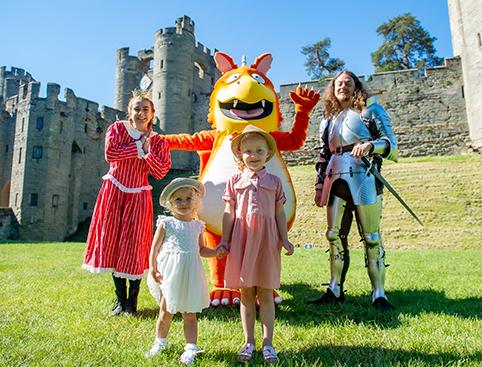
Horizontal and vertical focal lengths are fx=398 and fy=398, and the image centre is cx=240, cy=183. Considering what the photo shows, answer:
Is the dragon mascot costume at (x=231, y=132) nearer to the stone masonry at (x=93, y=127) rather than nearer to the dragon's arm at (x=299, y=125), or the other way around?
the dragon's arm at (x=299, y=125)

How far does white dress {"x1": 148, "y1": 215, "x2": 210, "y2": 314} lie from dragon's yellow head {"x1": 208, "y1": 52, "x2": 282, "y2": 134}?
169 cm

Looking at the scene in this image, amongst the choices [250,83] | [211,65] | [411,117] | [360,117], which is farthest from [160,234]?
[211,65]

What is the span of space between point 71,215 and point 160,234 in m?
24.0

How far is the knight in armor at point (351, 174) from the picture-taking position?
150 inches

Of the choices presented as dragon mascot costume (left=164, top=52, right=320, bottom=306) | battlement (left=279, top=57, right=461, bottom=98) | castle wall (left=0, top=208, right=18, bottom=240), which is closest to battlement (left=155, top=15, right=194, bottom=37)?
battlement (left=279, top=57, right=461, bottom=98)

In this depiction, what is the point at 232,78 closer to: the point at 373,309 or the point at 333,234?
the point at 333,234

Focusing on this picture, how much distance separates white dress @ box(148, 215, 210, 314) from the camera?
238 centimetres

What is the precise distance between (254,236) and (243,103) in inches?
72.1

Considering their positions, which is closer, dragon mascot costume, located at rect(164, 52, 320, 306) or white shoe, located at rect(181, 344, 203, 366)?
white shoe, located at rect(181, 344, 203, 366)

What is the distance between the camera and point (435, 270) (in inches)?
245

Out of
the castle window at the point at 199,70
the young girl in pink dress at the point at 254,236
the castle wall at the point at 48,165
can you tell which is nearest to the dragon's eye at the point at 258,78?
the young girl in pink dress at the point at 254,236

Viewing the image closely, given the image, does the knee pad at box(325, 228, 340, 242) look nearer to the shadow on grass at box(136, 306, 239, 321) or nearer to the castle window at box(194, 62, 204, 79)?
the shadow on grass at box(136, 306, 239, 321)

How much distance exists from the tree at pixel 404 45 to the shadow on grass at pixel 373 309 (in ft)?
99.8

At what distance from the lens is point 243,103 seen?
3.99 metres
